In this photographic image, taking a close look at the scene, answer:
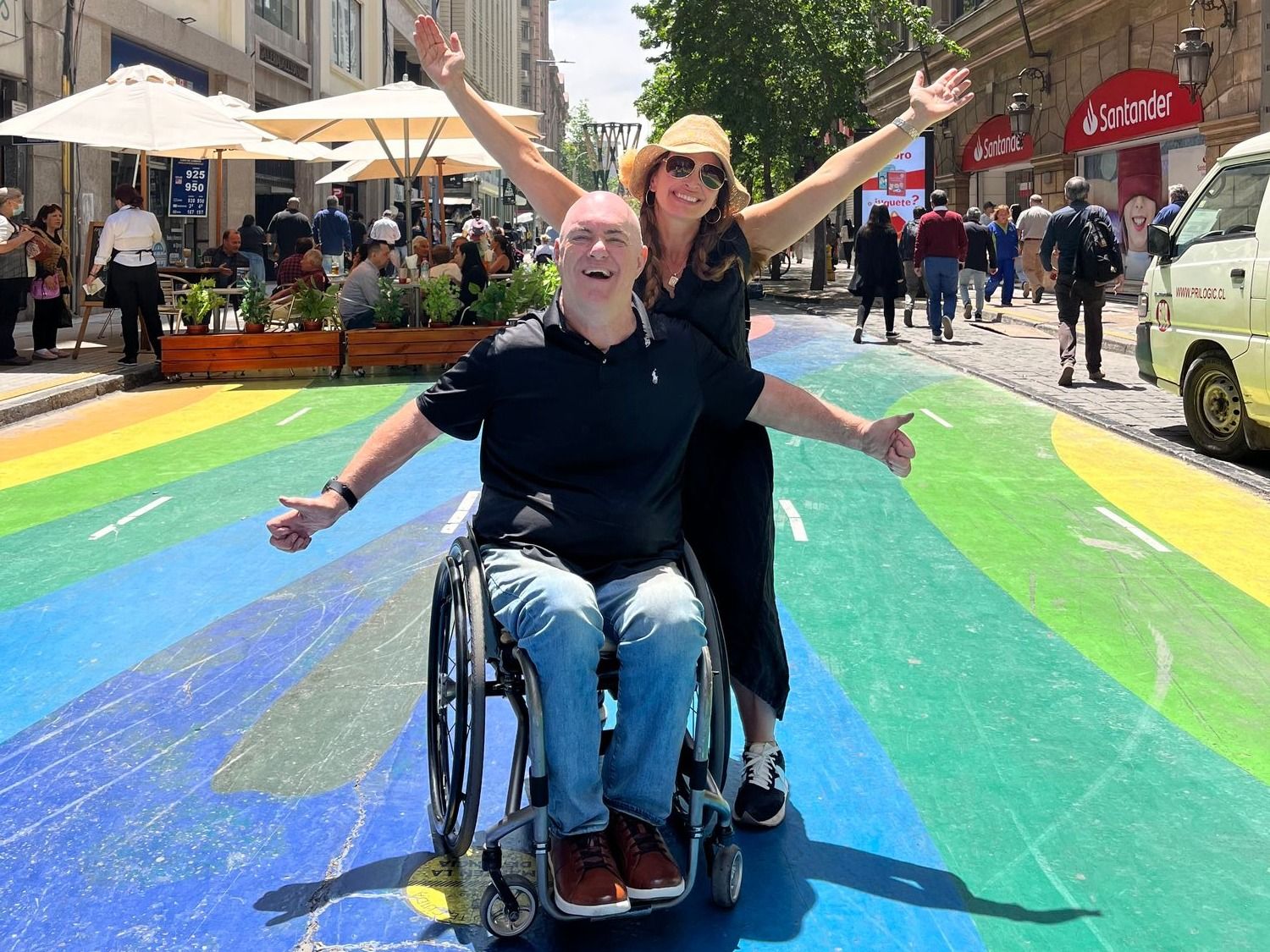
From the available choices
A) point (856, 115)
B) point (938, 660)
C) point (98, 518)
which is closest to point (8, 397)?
point (98, 518)

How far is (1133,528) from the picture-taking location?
295 inches

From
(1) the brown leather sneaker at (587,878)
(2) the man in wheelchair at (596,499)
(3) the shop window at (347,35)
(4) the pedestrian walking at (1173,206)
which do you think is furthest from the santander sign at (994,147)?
(1) the brown leather sneaker at (587,878)

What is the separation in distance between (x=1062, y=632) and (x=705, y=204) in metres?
2.84

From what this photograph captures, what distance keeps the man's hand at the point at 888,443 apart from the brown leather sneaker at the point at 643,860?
116 centimetres

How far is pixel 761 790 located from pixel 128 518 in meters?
5.35

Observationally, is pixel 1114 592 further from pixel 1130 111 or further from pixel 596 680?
pixel 1130 111

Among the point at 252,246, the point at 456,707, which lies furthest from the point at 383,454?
the point at 252,246

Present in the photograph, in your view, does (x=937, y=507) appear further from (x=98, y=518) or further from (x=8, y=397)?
(x=8, y=397)

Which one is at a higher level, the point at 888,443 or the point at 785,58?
the point at 785,58

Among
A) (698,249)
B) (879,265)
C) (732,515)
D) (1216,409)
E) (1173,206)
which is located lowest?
(732,515)

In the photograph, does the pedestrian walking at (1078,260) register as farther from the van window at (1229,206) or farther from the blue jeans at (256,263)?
the blue jeans at (256,263)

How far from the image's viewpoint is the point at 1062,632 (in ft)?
18.3

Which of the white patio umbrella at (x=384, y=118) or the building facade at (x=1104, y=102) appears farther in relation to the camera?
the building facade at (x=1104, y=102)

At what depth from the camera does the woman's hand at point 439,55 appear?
4.24 m
